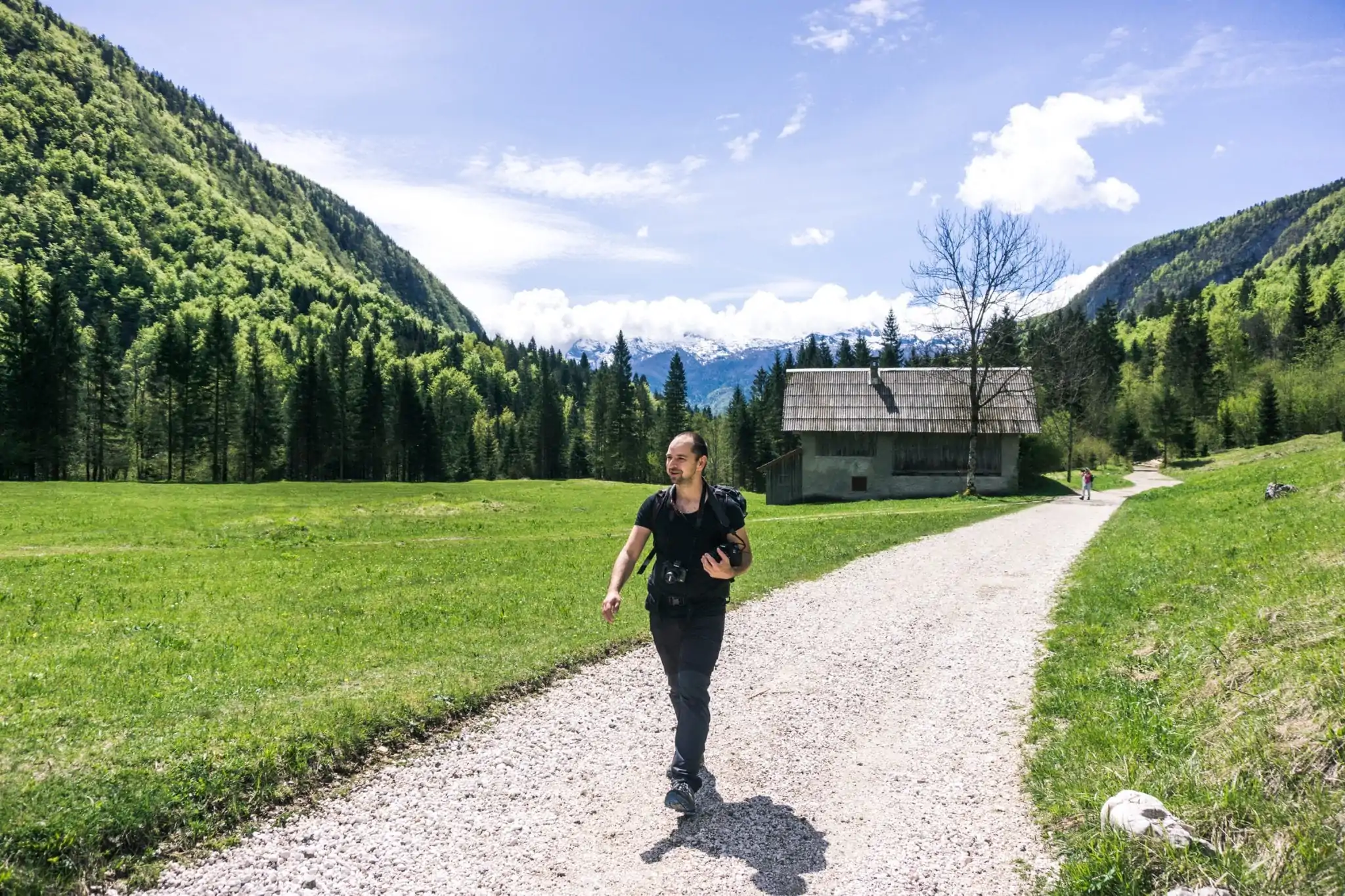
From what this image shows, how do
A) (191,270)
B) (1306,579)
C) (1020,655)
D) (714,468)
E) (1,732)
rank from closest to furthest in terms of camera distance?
(1,732)
(1306,579)
(1020,655)
(714,468)
(191,270)

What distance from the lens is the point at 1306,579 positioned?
866cm

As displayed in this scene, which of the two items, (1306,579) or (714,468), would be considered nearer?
(1306,579)

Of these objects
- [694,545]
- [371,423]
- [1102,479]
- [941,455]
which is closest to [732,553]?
[694,545]

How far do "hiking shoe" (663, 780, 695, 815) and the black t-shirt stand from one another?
142cm

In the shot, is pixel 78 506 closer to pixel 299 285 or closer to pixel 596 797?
pixel 596 797

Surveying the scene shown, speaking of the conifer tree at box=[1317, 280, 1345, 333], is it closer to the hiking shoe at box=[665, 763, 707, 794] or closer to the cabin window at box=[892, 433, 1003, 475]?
the cabin window at box=[892, 433, 1003, 475]

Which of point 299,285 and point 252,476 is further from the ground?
point 299,285

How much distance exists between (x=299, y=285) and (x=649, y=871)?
195 m

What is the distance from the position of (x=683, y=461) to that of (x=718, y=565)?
0.87 meters

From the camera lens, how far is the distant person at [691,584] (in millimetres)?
6086

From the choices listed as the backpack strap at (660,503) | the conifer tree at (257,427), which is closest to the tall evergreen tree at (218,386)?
the conifer tree at (257,427)

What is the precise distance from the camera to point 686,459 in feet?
20.0

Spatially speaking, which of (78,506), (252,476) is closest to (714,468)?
(252,476)

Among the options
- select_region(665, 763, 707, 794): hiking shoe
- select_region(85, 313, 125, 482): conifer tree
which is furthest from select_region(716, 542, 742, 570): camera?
select_region(85, 313, 125, 482): conifer tree
